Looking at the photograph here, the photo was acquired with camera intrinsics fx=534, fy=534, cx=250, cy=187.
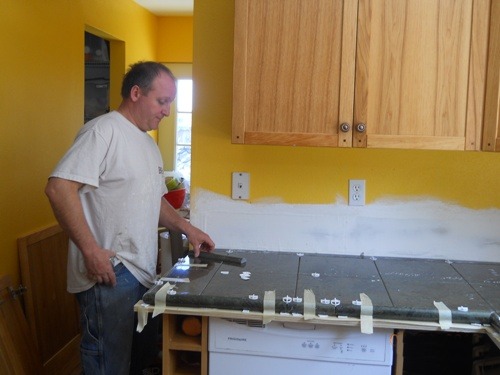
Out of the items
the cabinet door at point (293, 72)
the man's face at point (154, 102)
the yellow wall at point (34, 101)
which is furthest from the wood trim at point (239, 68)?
the yellow wall at point (34, 101)

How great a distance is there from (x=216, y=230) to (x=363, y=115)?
78cm

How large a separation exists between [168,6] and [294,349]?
3891mm

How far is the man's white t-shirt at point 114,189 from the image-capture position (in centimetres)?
174

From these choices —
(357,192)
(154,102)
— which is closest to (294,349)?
(357,192)

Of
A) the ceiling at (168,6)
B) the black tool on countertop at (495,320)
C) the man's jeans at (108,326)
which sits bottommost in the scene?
the man's jeans at (108,326)

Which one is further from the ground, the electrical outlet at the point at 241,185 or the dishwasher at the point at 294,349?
the electrical outlet at the point at 241,185

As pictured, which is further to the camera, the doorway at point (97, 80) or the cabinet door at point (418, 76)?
the doorway at point (97, 80)

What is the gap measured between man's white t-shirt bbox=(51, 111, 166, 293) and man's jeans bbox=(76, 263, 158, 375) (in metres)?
0.04

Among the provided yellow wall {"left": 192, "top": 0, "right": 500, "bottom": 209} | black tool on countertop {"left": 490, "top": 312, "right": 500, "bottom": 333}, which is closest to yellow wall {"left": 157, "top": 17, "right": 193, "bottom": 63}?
yellow wall {"left": 192, "top": 0, "right": 500, "bottom": 209}

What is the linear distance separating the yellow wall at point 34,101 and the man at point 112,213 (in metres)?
0.87

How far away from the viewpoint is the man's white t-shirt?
1.74 m

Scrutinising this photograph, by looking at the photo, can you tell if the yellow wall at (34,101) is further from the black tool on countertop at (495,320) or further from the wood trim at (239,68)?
the black tool on countertop at (495,320)

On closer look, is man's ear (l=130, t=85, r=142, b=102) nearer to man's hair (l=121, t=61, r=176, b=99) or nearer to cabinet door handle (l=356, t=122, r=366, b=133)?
man's hair (l=121, t=61, r=176, b=99)

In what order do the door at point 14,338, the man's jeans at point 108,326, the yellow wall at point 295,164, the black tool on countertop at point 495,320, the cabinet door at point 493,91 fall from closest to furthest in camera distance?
the black tool on countertop at point 495,320 → the cabinet door at point 493,91 → the man's jeans at point 108,326 → the yellow wall at point 295,164 → the door at point 14,338
